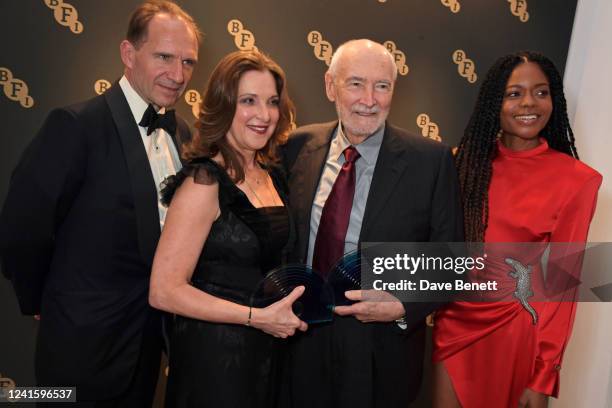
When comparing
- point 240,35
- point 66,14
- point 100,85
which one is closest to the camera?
point 66,14

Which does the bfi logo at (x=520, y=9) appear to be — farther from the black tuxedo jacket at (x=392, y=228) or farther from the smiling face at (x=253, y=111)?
the smiling face at (x=253, y=111)

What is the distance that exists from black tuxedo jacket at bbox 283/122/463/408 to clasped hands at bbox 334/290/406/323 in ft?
0.20

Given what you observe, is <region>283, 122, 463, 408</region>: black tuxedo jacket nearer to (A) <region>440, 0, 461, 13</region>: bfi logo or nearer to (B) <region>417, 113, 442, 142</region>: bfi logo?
(B) <region>417, 113, 442, 142</region>: bfi logo

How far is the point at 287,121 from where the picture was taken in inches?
87.9

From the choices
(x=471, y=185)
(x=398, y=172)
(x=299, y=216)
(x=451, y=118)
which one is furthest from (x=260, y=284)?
(x=451, y=118)

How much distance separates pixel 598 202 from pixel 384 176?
1.82 m

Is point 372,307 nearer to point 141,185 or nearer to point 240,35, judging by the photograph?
point 141,185

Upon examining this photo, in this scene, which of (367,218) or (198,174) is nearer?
(198,174)

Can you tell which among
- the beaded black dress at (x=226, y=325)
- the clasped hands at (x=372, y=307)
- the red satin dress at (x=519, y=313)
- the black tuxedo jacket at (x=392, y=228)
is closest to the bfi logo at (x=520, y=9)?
the red satin dress at (x=519, y=313)

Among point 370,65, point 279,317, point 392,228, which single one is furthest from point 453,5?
point 279,317

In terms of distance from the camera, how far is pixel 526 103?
238cm

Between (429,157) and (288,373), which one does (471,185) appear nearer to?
(429,157)

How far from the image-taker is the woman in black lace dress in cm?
182

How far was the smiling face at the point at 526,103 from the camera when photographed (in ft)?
7.80
